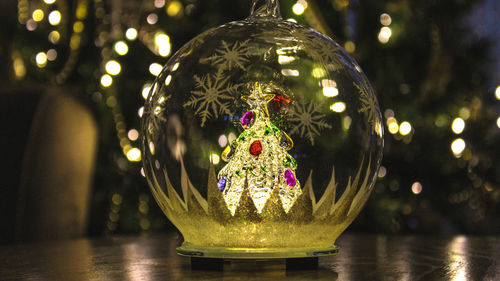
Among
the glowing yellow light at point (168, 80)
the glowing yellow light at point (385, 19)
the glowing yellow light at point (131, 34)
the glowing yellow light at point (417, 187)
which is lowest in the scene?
the glowing yellow light at point (417, 187)

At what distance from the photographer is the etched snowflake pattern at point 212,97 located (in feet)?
2.27

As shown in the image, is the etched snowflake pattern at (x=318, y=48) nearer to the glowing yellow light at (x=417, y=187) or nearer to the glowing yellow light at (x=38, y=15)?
the glowing yellow light at (x=417, y=187)

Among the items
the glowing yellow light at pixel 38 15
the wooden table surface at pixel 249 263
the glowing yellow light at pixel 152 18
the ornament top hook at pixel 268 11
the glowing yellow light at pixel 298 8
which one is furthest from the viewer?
the glowing yellow light at pixel 38 15

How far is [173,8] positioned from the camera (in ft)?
6.22

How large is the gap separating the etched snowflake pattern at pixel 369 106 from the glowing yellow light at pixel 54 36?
1.45m

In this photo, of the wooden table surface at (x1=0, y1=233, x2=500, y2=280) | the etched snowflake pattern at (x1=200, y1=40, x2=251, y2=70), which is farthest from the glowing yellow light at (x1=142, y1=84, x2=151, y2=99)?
the etched snowflake pattern at (x1=200, y1=40, x2=251, y2=70)

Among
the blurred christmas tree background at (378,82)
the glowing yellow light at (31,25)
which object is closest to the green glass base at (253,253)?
the blurred christmas tree background at (378,82)

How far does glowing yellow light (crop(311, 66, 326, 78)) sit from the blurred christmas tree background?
1003 millimetres

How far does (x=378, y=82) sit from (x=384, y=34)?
5.3 inches

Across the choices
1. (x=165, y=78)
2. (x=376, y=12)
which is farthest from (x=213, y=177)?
(x=376, y=12)

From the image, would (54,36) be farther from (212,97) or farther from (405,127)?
(212,97)

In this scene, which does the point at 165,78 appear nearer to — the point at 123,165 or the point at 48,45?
the point at 123,165

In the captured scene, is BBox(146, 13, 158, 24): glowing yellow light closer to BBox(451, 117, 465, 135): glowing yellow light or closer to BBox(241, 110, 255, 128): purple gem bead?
BBox(451, 117, 465, 135): glowing yellow light

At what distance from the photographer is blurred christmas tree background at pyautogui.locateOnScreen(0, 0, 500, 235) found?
1.72 m
